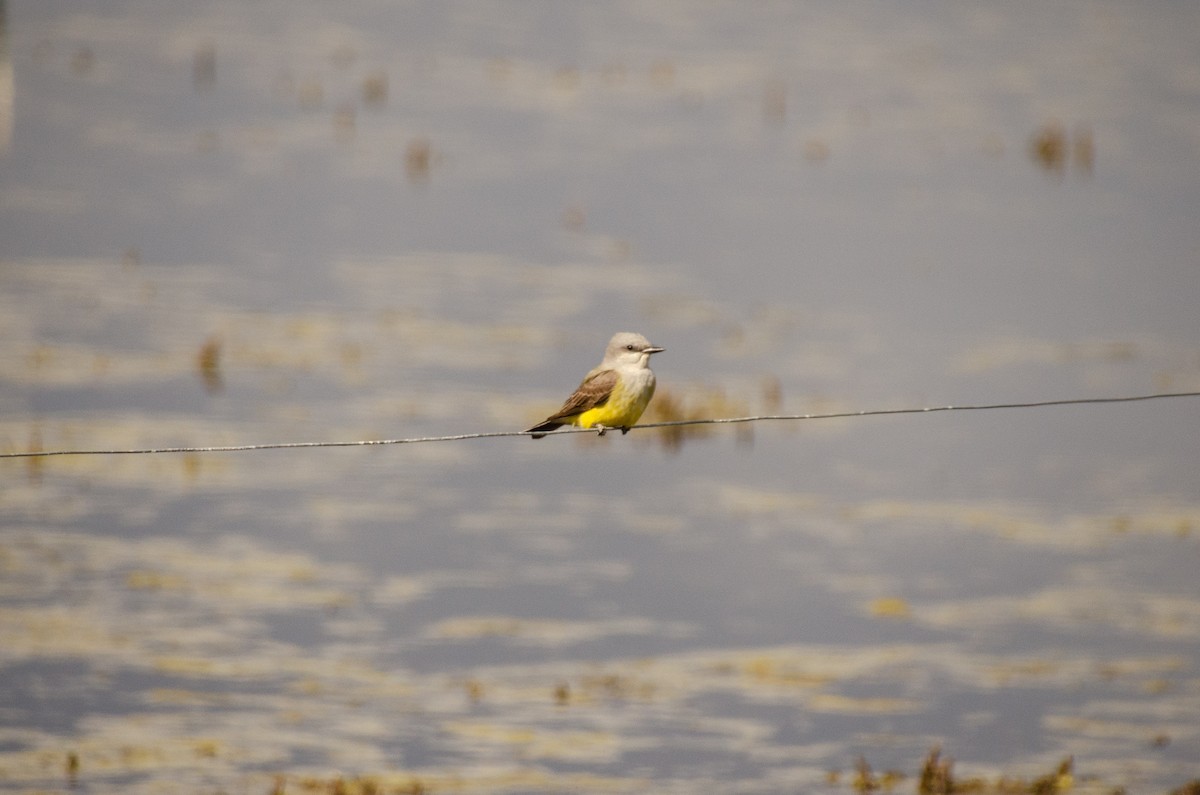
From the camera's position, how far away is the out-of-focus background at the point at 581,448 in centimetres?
1512

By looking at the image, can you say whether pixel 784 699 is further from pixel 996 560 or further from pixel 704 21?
pixel 704 21

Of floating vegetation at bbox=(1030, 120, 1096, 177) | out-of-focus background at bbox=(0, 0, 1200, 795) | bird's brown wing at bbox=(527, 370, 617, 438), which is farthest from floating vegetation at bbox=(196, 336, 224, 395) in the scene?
floating vegetation at bbox=(1030, 120, 1096, 177)

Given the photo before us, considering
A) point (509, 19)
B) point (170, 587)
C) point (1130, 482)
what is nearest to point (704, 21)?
point (509, 19)

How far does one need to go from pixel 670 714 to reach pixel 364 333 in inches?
406

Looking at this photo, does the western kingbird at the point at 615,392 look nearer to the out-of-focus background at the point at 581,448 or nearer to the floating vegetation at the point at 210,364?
the out-of-focus background at the point at 581,448

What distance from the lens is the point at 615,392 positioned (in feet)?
35.0

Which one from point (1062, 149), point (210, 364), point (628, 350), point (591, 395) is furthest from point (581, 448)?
point (1062, 149)

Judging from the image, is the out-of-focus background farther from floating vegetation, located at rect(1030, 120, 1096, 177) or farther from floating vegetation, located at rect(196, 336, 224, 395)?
floating vegetation, located at rect(196, 336, 224, 395)

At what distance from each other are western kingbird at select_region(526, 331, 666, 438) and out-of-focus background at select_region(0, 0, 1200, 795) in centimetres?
403

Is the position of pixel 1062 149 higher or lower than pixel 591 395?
higher

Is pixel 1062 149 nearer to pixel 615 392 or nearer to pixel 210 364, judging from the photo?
pixel 210 364

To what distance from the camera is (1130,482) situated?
2050 cm

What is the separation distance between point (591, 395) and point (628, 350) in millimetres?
340

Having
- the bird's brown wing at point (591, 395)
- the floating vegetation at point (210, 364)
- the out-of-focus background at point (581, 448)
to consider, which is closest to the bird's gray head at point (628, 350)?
the bird's brown wing at point (591, 395)
